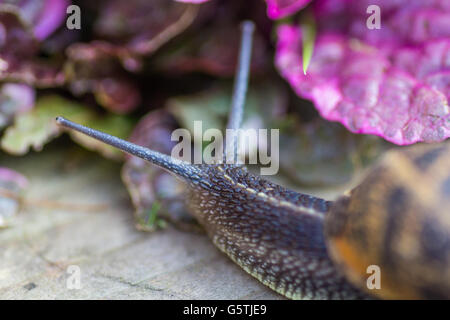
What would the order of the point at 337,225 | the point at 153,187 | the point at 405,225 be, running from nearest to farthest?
the point at 405,225 → the point at 337,225 → the point at 153,187

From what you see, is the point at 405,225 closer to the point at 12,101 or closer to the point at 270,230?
the point at 270,230

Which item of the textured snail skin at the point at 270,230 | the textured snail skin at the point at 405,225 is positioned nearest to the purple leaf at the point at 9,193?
the textured snail skin at the point at 270,230

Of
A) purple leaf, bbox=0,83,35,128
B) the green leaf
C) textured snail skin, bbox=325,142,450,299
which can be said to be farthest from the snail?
purple leaf, bbox=0,83,35,128

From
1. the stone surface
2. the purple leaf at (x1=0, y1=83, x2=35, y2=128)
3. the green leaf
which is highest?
the green leaf

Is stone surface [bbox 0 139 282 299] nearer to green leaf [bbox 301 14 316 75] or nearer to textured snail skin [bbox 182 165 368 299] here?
textured snail skin [bbox 182 165 368 299]

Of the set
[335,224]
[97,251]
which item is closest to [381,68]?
[335,224]

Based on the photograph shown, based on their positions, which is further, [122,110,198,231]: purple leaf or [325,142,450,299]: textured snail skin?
[122,110,198,231]: purple leaf
